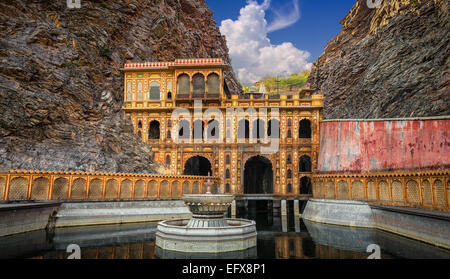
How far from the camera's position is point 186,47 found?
49.9 metres

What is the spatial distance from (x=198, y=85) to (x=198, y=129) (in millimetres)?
5071

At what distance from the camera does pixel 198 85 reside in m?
34.8

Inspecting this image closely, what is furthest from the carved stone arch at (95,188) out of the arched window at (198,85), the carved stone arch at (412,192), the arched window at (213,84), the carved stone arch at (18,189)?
the carved stone arch at (412,192)

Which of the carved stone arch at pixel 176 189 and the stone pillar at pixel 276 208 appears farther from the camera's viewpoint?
the stone pillar at pixel 276 208

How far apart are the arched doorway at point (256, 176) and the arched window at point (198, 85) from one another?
541 inches

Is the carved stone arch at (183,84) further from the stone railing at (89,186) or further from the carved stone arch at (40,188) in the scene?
the carved stone arch at (40,188)

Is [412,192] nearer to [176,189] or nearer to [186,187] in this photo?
[186,187]

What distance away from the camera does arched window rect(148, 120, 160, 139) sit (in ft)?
121

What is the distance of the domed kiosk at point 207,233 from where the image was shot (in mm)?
12258

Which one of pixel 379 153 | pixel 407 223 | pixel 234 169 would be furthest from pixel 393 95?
pixel 407 223

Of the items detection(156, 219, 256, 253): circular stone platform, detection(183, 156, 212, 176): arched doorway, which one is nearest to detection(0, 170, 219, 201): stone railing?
detection(183, 156, 212, 176): arched doorway

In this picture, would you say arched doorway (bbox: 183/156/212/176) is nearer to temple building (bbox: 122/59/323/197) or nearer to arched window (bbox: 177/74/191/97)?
temple building (bbox: 122/59/323/197)

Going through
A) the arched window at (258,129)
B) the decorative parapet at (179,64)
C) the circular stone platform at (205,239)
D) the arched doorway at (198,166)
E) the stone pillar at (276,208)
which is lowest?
the stone pillar at (276,208)

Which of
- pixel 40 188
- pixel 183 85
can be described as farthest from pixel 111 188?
pixel 183 85
